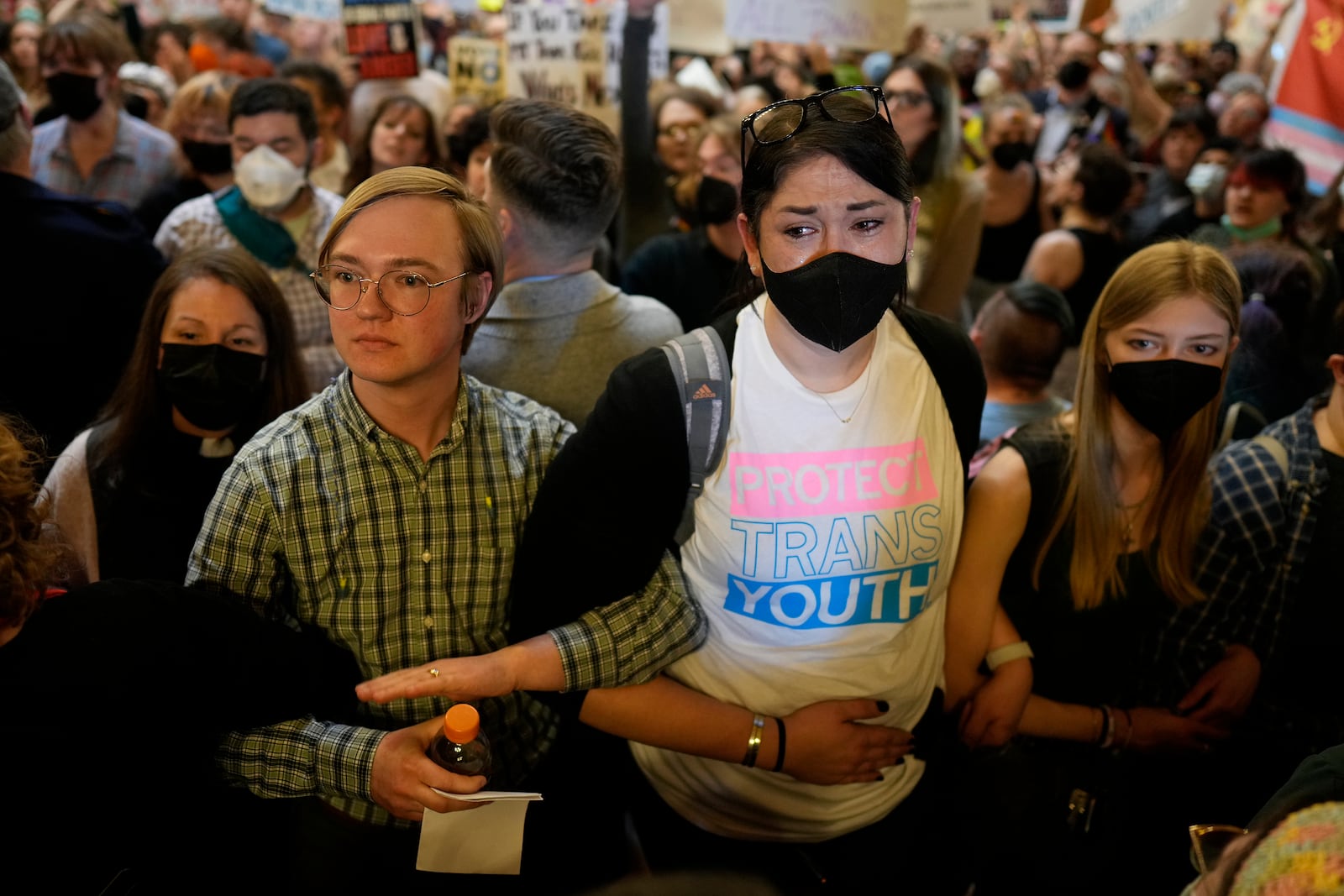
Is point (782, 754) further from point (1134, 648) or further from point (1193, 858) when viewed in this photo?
point (1134, 648)

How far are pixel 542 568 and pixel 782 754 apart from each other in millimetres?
572

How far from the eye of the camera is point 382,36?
5594mm

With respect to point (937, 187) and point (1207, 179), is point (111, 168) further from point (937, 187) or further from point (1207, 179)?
point (1207, 179)

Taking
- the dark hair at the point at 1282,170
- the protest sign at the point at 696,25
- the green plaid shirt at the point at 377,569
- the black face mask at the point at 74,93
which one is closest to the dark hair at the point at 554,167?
the green plaid shirt at the point at 377,569

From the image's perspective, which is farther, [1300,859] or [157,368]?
[157,368]

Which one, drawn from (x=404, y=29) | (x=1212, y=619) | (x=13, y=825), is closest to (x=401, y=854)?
(x=13, y=825)

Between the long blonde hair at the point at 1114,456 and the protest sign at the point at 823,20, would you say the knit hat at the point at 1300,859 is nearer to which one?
the long blonde hair at the point at 1114,456

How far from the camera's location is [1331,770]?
1416 millimetres

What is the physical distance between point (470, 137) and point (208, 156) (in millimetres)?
1146

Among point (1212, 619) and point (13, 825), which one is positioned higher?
point (13, 825)

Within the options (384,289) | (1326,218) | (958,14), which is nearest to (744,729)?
(384,289)

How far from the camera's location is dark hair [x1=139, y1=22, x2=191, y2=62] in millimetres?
7586

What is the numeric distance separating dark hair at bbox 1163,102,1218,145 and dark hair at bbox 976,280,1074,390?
13.7ft

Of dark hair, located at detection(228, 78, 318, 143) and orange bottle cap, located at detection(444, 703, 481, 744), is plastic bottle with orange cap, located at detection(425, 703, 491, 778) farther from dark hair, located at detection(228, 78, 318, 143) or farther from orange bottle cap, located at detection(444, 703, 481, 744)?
dark hair, located at detection(228, 78, 318, 143)
